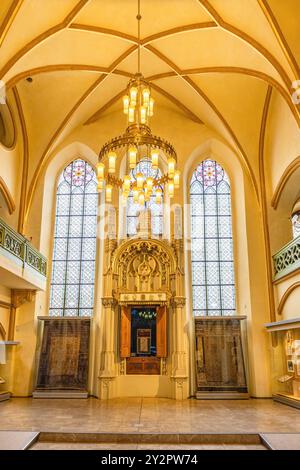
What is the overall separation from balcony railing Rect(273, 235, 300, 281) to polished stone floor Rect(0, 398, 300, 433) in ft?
11.6

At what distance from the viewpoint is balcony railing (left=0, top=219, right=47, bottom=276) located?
960cm

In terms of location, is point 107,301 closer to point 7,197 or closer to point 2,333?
point 2,333

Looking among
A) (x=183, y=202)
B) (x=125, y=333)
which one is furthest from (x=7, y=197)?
(x=183, y=202)

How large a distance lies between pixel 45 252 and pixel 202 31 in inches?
323

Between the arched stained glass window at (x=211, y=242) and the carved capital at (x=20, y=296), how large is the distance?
528 centimetres

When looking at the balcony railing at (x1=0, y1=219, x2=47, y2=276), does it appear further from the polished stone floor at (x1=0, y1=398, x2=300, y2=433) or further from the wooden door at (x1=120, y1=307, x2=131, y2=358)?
the polished stone floor at (x1=0, y1=398, x2=300, y2=433)

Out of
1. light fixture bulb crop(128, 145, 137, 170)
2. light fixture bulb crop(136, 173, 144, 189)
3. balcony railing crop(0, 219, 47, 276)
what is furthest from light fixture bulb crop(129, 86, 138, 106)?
balcony railing crop(0, 219, 47, 276)

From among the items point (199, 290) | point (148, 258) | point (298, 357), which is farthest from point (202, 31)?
point (298, 357)

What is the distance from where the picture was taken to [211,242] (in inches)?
531

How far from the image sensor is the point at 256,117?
12633 millimetres

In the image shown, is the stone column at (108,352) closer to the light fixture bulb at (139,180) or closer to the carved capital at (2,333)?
the carved capital at (2,333)

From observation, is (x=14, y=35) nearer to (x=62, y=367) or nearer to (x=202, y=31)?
(x=202, y=31)


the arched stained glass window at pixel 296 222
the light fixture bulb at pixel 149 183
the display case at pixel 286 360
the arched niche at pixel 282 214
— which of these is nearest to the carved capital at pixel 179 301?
the display case at pixel 286 360

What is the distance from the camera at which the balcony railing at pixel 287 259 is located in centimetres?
1034
